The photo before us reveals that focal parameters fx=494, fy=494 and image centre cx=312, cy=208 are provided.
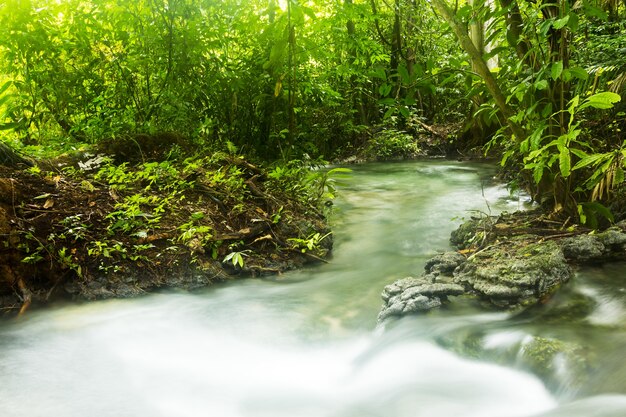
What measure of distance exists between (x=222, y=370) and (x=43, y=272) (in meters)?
1.68

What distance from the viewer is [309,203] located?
5.30 meters

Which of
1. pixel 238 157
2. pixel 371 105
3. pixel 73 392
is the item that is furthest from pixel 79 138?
pixel 371 105

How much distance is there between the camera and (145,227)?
4.11 meters

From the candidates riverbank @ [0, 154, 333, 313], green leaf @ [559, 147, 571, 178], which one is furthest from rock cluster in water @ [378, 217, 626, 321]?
riverbank @ [0, 154, 333, 313]

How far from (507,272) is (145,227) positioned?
282 cm

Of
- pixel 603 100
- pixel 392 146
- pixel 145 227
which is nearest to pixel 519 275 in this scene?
pixel 603 100

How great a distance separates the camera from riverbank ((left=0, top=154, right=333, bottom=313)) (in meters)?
3.64

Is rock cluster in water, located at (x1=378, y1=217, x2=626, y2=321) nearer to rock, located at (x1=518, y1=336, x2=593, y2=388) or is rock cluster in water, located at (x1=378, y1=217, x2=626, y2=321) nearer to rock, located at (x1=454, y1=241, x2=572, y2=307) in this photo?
rock, located at (x1=454, y1=241, x2=572, y2=307)

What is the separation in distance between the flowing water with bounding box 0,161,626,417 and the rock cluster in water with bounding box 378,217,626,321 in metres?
0.11

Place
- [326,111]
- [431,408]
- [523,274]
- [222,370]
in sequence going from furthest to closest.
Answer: [326,111], [523,274], [222,370], [431,408]

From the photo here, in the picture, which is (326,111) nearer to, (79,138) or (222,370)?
(79,138)

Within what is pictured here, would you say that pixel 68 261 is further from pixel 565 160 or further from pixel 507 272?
pixel 565 160

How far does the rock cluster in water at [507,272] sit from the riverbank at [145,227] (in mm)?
1296

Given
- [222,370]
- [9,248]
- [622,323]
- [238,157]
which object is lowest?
[222,370]
